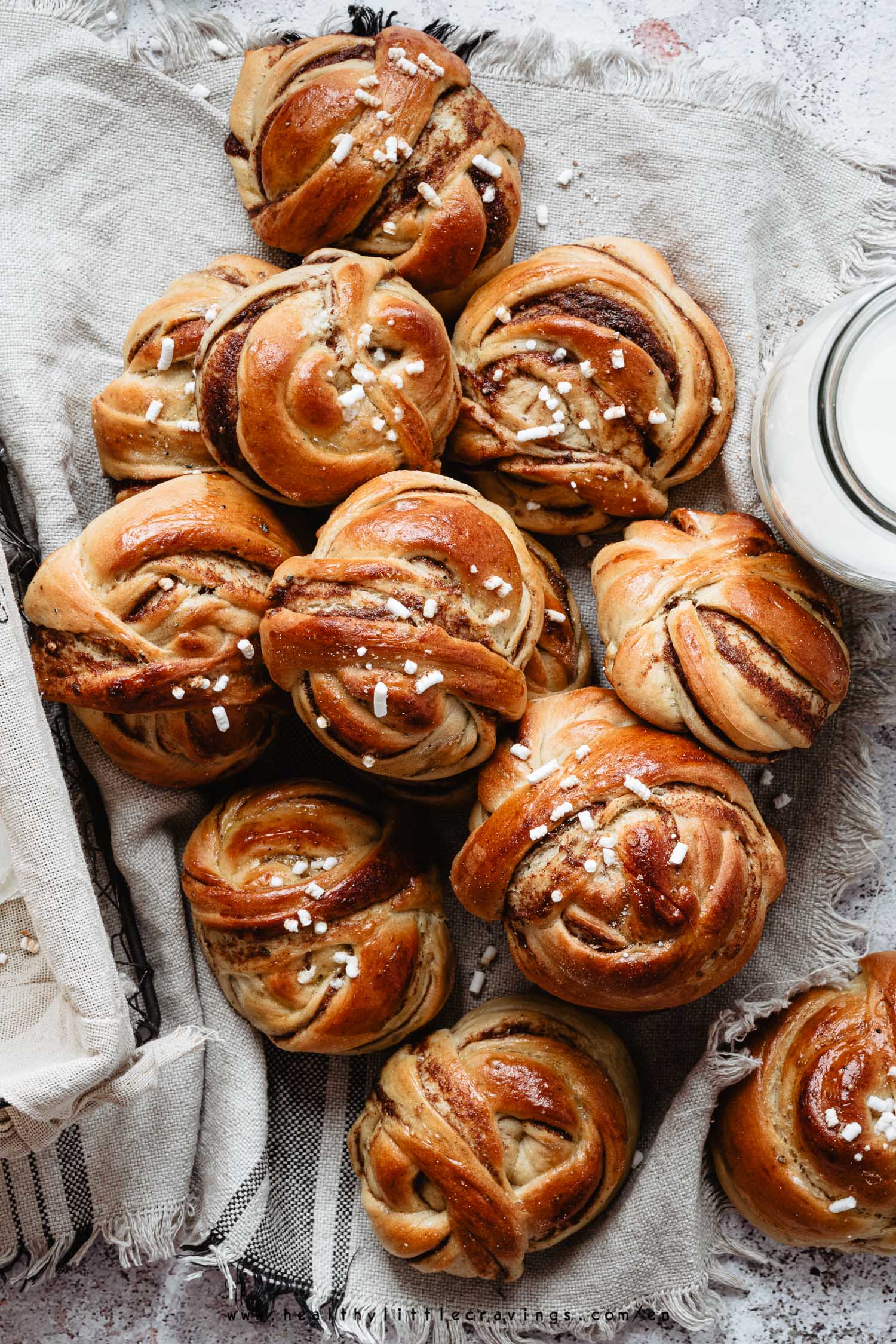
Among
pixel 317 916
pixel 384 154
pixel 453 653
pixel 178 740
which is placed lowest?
pixel 317 916

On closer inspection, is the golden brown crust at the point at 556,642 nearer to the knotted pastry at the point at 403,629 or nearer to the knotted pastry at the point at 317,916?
the knotted pastry at the point at 403,629

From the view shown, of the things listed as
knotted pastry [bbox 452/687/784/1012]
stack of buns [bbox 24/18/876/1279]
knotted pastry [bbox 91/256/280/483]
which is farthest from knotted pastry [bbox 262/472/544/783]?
knotted pastry [bbox 91/256/280/483]

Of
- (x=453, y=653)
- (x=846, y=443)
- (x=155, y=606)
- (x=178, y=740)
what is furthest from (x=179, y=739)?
(x=846, y=443)

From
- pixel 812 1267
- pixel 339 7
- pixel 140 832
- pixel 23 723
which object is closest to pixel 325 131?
pixel 339 7

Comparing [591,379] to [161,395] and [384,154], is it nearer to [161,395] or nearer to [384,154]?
[384,154]

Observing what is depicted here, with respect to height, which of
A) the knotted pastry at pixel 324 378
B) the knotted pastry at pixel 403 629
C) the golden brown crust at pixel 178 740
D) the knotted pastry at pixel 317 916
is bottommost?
the knotted pastry at pixel 317 916

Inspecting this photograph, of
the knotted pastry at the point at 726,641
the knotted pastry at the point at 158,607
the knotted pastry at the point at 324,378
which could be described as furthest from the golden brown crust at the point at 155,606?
the knotted pastry at the point at 726,641

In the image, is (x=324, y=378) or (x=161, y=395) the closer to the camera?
(x=324, y=378)
